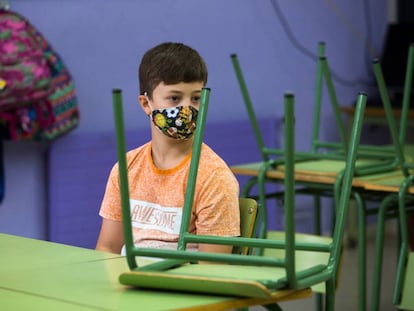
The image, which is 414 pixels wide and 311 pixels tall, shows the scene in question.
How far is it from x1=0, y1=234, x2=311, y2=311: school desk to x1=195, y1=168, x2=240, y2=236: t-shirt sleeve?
0.35m

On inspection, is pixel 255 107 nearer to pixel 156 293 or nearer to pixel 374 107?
pixel 374 107

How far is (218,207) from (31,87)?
1.74 m

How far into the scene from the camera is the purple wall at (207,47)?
13.5ft

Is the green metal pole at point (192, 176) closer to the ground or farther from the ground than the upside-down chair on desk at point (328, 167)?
farther from the ground

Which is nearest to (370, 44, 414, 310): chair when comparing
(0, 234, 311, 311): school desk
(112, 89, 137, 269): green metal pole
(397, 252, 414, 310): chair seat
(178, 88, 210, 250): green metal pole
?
(397, 252, 414, 310): chair seat

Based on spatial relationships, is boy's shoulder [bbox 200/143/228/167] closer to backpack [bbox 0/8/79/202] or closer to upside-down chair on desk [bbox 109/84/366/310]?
upside-down chair on desk [bbox 109/84/366/310]

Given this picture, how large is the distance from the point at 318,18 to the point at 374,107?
0.56 m

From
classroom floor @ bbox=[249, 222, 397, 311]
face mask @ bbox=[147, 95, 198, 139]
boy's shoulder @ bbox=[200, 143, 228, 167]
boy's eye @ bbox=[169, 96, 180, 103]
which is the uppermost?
boy's eye @ bbox=[169, 96, 180, 103]

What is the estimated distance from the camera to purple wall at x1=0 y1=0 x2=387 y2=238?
4.12 m

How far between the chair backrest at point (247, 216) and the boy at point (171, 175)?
0.05ft

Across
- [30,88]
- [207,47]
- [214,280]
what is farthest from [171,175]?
[207,47]

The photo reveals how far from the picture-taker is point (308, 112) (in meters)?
5.46

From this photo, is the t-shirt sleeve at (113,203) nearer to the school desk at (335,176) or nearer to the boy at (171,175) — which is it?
the boy at (171,175)

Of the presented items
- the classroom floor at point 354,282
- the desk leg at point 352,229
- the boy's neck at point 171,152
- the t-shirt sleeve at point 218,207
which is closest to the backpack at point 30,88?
the classroom floor at point 354,282
